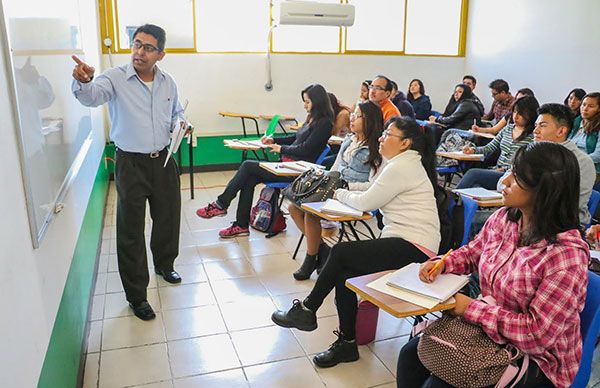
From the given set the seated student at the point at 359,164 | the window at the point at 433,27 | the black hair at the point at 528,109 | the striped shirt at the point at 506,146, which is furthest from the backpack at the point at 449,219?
the window at the point at 433,27

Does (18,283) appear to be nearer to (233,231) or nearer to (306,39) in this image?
(233,231)

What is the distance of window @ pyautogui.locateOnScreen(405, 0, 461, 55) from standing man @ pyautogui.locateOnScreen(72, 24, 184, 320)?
565 cm

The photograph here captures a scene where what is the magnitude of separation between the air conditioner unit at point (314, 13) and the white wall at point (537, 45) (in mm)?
2483

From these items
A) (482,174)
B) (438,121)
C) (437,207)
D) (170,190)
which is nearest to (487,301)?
(437,207)

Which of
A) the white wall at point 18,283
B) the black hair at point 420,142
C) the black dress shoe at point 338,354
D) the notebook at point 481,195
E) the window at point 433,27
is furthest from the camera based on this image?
the window at point 433,27

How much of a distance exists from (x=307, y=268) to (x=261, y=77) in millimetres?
4157

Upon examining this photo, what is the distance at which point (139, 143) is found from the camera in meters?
2.73

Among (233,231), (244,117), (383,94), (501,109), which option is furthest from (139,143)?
(501,109)

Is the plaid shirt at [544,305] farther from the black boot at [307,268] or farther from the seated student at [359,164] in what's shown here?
the black boot at [307,268]

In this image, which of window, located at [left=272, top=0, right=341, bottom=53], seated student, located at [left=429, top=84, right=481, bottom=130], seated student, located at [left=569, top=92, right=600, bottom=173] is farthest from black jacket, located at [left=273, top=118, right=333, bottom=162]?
window, located at [left=272, top=0, right=341, bottom=53]

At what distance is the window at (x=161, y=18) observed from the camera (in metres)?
6.11

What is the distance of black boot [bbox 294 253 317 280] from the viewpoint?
132 inches

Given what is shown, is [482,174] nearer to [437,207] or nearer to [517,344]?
[437,207]

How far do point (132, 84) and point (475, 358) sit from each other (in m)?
2.13
